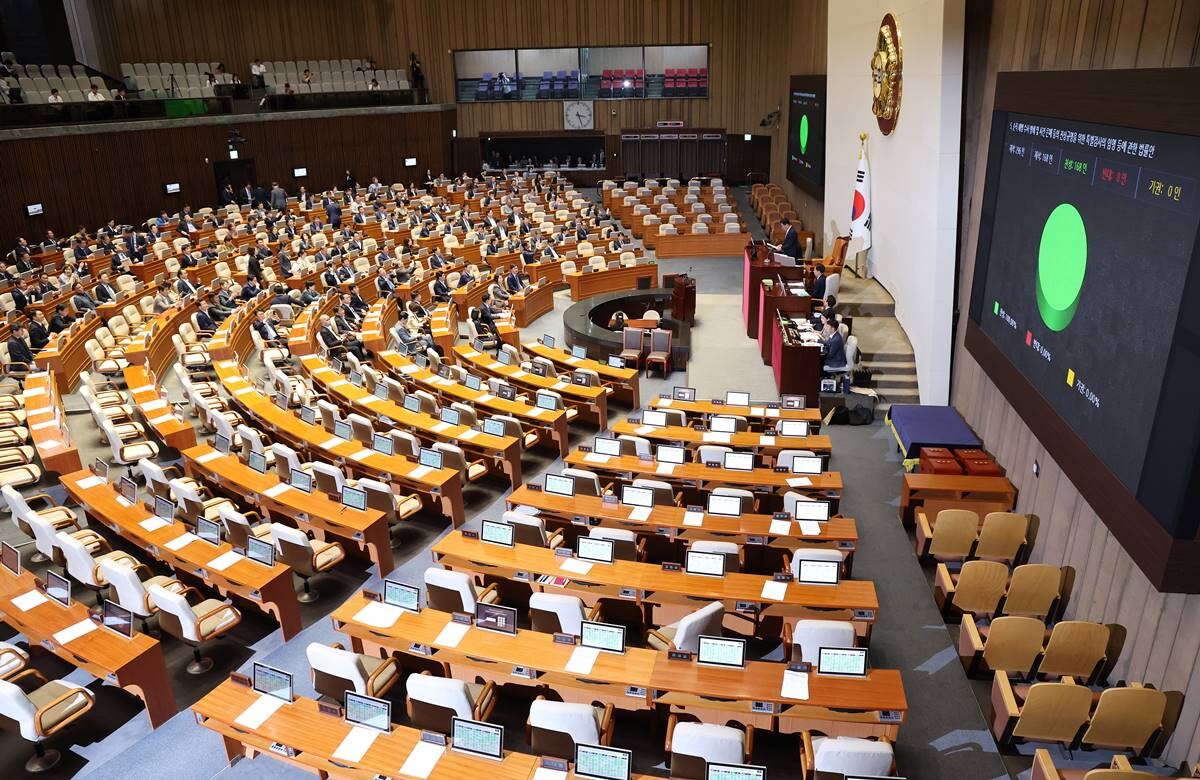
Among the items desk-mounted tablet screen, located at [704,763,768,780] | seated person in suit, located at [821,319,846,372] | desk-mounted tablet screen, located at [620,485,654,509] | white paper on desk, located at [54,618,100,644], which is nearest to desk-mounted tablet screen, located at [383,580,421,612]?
white paper on desk, located at [54,618,100,644]

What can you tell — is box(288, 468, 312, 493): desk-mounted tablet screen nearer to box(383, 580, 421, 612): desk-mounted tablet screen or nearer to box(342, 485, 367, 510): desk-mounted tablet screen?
box(342, 485, 367, 510): desk-mounted tablet screen

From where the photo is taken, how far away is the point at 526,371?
13.8 metres

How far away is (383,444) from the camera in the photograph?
1056 centimetres

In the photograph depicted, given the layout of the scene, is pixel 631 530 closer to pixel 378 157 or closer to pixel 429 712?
pixel 429 712

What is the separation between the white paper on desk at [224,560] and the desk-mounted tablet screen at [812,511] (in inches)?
215

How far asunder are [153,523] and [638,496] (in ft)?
16.4

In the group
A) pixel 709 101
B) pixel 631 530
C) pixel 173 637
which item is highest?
pixel 709 101

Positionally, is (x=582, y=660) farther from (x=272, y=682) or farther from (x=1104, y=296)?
(x=1104, y=296)

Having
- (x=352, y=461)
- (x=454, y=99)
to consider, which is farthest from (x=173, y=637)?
(x=454, y=99)

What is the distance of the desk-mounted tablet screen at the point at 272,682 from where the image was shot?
609 centimetres

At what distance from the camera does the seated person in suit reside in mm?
13344

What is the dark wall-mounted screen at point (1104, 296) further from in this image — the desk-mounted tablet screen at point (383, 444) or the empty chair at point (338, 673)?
the desk-mounted tablet screen at point (383, 444)

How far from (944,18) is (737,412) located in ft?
19.9

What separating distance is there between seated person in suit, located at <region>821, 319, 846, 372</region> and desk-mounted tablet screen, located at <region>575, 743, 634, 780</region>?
931 cm
